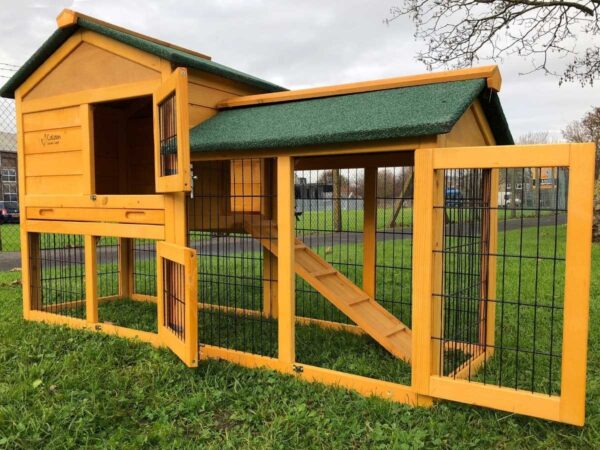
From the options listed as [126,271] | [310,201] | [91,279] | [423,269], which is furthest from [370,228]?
[126,271]

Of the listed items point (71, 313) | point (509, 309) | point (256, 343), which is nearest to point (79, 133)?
point (71, 313)

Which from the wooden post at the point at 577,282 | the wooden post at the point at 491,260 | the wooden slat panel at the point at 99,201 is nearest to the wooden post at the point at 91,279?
the wooden slat panel at the point at 99,201

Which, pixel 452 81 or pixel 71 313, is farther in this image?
pixel 71 313

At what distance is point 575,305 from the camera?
9.66 feet

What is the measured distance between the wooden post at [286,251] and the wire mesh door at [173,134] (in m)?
0.75

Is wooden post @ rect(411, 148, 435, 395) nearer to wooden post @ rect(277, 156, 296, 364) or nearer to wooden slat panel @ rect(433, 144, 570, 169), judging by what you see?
wooden slat panel @ rect(433, 144, 570, 169)

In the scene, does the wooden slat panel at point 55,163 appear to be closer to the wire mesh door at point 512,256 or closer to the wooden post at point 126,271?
the wooden post at point 126,271

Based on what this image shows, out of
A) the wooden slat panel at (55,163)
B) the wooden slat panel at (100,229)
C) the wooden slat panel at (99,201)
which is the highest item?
the wooden slat panel at (55,163)

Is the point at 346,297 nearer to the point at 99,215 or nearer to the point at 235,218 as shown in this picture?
the point at 235,218

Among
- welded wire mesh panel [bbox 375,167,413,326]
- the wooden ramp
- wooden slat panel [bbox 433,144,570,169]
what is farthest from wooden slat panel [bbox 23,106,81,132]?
wooden slat panel [bbox 433,144,570,169]

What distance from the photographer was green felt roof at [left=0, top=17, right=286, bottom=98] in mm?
4461

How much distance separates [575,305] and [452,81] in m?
1.87

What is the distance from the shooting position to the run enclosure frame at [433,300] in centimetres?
290

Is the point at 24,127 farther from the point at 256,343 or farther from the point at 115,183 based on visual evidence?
the point at 256,343
